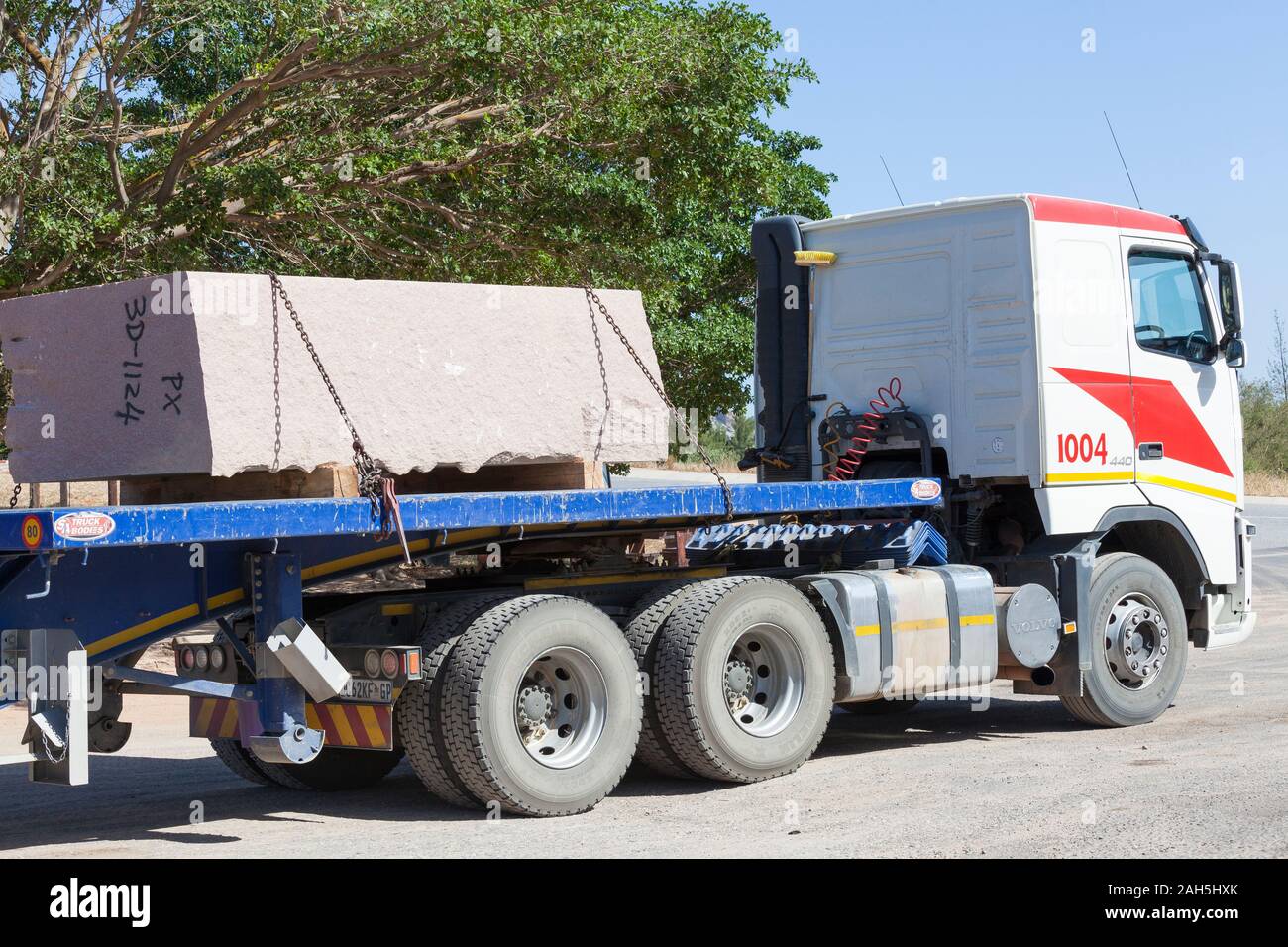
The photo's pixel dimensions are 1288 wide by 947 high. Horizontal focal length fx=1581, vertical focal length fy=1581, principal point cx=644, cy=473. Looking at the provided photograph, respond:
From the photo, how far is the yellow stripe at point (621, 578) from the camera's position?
7941 mm

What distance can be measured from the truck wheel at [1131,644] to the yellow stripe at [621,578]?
2628 millimetres

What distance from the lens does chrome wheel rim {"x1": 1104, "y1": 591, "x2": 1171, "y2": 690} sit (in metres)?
9.95

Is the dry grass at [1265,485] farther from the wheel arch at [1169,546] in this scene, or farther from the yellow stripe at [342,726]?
the yellow stripe at [342,726]

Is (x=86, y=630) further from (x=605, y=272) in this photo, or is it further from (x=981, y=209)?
(x=605, y=272)

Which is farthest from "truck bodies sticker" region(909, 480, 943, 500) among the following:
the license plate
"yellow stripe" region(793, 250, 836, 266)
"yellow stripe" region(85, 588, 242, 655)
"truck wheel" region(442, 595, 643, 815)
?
"yellow stripe" region(85, 588, 242, 655)

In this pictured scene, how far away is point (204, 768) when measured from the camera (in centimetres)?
973

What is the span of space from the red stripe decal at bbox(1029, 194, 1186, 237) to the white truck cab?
0.01m

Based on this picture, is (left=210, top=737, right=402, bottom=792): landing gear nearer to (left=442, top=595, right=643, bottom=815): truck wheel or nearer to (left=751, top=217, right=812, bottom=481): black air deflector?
(left=442, top=595, right=643, bottom=815): truck wheel

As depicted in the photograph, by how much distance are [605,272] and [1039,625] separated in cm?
745

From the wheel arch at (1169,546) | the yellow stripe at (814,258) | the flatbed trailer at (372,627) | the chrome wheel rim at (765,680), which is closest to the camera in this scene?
the flatbed trailer at (372,627)

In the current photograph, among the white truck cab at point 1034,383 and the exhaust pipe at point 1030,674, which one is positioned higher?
the white truck cab at point 1034,383

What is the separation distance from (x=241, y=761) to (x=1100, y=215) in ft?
20.1

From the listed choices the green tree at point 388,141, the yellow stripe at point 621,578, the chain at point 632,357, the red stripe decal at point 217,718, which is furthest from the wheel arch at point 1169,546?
the green tree at point 388,141

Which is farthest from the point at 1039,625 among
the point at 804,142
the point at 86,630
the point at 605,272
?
the point at 804,142
